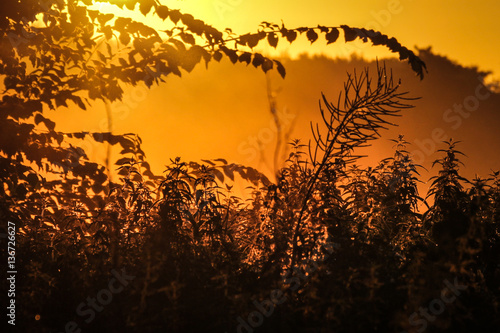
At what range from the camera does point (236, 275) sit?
4.16 meters

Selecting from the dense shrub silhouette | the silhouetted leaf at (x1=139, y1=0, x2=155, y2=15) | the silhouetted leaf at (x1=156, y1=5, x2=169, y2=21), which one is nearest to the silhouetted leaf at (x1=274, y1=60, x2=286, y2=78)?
the dense shrub silhouette

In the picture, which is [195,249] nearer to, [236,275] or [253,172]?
[236,275]

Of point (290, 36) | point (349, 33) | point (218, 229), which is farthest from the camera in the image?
point (290, 36)

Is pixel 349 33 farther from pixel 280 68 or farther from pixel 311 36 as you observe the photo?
pixel 280 68

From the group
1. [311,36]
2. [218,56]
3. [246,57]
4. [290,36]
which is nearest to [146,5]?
[218,56]

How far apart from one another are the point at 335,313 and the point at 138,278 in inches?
56.7

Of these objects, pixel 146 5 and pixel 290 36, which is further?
pixel 290 36

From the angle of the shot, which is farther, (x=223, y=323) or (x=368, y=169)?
(x=368, y=169)

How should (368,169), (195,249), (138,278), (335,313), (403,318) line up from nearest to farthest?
(403,318) → (335,313) → (138,278) → (195,249) → (368,169)

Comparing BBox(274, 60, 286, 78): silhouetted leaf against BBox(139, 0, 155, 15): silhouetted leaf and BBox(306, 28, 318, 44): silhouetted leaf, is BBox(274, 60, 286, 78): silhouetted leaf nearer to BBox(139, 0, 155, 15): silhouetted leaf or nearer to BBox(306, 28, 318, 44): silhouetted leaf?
BBox(306, 28, 318, 44): silhouetted leaf

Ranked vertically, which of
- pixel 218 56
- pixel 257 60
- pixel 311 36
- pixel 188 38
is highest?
pixel 188 38

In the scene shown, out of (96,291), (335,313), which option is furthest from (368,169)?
(96,291)

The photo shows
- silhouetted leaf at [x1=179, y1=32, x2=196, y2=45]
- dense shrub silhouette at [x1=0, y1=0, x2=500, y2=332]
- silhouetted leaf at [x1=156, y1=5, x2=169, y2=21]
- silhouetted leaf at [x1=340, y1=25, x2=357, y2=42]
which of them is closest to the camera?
dense shrub silhouette at [x1=0, y1=0, x2=500, y2=332]

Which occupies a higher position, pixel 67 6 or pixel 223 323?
pixel 67 6
